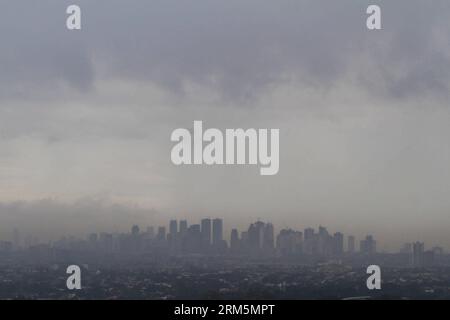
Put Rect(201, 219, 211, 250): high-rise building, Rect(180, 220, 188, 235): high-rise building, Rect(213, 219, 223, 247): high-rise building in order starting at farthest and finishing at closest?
Rect(201, 219, 211, 250): high-rise building < Rect(213, 219, 223, 247): high-rise building < Rect(180, 220, 188, 235): high-rise building

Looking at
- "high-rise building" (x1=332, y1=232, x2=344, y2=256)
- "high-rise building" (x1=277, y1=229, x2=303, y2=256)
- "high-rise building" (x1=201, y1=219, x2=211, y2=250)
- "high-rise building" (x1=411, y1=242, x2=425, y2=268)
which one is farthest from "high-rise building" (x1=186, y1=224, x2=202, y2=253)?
"high-rise building" (x1=411, y1=242, x2=425, y2=268)

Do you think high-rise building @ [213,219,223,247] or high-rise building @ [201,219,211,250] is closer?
high-rise building @ [213,219,223,247]

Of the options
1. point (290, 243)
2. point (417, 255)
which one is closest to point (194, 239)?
point (290, 243)

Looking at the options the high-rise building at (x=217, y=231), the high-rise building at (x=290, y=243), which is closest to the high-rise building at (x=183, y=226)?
the high-rise building at (x=217, y=231)

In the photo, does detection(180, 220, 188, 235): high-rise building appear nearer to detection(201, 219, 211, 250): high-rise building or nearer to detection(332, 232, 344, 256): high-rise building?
detection(201, 219, 211, 250): high-rise building

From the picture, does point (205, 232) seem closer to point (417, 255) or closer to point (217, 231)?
point (217, 231)

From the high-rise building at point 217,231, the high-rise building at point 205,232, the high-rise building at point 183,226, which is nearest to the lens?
the high-rise building at point 183,226

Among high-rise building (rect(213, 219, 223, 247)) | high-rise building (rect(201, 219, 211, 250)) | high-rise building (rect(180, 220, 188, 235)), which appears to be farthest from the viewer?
high-rise building (rect(201, 219, 211, 250))

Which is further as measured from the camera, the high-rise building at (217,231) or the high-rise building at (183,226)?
the high-rise building at (217,231)

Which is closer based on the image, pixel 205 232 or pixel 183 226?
pixel 183 226

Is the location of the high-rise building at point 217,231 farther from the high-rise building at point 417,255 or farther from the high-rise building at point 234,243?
the high-rise building at point 417,255

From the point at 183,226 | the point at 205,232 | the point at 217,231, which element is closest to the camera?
the point at 183,226
